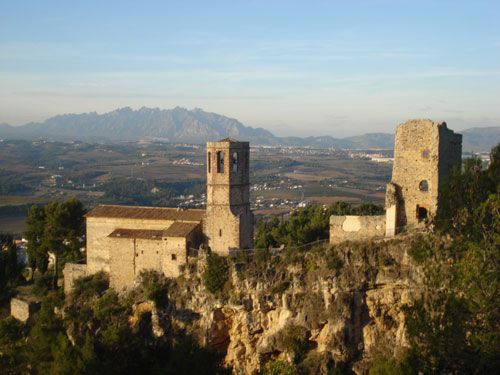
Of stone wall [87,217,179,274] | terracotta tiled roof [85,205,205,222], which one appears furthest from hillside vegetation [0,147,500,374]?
terracotta tiled roof [85,205,205,222]

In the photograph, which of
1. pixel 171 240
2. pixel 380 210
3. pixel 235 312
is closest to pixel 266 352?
pixel 235 312

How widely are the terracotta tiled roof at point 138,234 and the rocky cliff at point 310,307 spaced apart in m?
3.65

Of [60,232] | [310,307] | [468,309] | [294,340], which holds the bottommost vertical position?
[294,340]

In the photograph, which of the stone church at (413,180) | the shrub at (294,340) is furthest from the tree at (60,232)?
the stone church at (413,180)

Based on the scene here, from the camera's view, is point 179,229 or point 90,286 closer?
point 179,229

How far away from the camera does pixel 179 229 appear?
33.2 m

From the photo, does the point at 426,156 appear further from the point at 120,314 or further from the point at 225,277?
the point at 120,314

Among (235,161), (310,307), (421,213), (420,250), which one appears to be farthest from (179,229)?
(420,250)

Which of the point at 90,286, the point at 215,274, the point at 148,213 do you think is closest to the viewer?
the point at 215,274

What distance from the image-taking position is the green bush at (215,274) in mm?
30875

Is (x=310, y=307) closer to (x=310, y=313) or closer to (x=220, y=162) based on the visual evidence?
(x=310, y=313)

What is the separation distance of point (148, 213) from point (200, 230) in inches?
150

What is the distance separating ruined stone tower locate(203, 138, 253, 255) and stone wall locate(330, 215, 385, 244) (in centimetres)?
572

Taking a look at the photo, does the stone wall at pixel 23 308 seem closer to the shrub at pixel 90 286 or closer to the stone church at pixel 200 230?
the shrub at pixel 90 286
